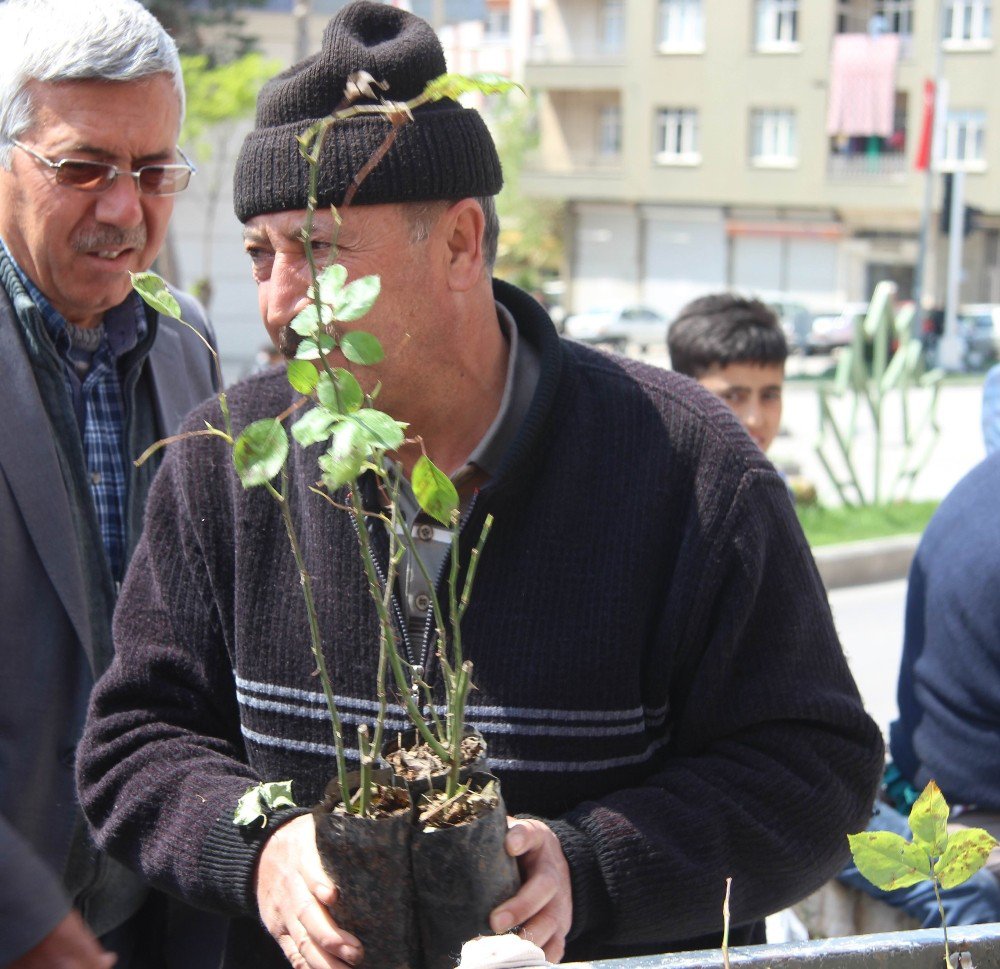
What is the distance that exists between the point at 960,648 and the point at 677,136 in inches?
1545

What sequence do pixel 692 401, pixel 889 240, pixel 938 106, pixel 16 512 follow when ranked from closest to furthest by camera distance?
1. pixel 692 401
2. pixel 16 512
3. pixel 938 106
4. pixel 889 240

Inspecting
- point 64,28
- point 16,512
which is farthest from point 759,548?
point 64,28

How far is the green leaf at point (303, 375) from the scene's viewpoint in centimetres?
136

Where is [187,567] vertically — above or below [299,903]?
above

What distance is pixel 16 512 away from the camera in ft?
7.51

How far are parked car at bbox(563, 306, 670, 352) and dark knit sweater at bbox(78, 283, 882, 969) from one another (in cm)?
3206

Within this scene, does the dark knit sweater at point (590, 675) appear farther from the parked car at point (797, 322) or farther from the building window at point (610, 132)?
the building window at point (610, 132)

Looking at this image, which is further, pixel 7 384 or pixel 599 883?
pixel 7 384

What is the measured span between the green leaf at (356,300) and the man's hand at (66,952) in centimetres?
90

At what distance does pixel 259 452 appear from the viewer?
53.0 inches

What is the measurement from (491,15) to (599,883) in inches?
2089

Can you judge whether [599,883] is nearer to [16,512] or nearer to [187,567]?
[187,567]

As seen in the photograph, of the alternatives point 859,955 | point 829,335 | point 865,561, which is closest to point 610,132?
point 829,335

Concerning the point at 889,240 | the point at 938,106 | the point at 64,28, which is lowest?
the point at 889,240
